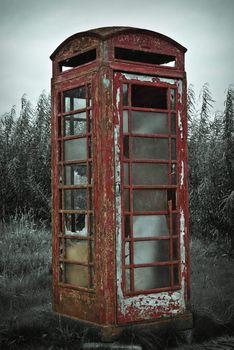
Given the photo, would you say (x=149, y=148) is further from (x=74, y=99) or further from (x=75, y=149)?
(x=74, y=99)

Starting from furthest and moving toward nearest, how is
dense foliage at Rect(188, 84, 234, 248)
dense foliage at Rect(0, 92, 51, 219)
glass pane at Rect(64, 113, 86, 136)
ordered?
dense foliage at Rect(0, 92, 51, 219)
dense foliage at Rect(188, 84, 234, 248)
glass pane at Rect(64, 113, 86, 136)

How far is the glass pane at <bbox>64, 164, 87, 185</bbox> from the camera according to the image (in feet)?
16.5

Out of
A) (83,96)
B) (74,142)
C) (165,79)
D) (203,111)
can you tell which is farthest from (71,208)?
(203,111)

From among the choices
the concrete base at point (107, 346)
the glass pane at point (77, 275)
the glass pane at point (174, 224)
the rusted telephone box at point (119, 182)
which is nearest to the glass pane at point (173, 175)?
the rusted telephone box at point (119, 182)

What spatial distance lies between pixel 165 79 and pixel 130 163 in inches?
35.8

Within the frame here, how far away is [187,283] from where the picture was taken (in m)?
5.09

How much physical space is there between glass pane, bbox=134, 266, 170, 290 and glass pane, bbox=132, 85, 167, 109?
1.59m

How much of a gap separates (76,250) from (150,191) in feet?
2.99

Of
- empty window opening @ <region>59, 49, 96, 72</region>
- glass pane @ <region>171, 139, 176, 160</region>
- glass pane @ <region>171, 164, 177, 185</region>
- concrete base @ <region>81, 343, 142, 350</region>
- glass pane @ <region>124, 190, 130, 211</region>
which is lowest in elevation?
concrete base @ <region>81, 343, 142, 350</region>

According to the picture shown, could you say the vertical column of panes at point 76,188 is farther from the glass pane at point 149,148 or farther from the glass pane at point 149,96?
the glass pane at point 149,96

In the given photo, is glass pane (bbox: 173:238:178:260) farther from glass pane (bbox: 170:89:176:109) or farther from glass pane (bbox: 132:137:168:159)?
glass pane (bbox: 170:89:176:109)

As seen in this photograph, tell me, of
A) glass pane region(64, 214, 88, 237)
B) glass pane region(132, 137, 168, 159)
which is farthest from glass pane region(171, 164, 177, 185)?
glass pane region(64, 214, 88, 237)

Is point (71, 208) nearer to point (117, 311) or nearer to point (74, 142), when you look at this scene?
point (74, 142)

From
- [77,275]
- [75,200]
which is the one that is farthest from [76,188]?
[77,275]
